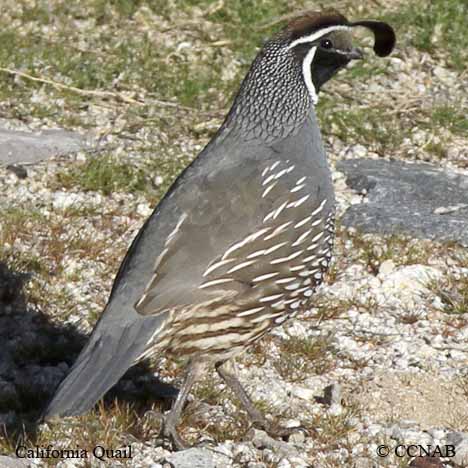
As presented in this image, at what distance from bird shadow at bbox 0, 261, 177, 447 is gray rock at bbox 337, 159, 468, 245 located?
1.76 meters

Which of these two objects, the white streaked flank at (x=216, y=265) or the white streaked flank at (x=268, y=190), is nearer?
the white streaked flank at (x=216, y=265)

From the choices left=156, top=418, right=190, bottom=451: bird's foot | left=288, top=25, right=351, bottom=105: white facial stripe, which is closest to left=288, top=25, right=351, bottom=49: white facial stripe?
left=288, top=25, right=351, bottom=105: white facial stripe

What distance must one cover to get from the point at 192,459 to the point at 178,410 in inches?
8.4

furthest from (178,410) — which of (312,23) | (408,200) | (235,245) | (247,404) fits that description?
(408,200)

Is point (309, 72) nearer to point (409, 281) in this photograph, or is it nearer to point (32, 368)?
point (409, 281)

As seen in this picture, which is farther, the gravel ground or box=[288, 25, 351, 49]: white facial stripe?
box=[288, 25, 351, 49]: white facial stripe

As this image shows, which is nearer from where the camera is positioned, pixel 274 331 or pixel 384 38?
pixel 384 38

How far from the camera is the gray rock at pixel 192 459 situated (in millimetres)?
4730

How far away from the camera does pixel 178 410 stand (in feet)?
16.0

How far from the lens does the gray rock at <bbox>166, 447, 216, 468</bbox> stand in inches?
186

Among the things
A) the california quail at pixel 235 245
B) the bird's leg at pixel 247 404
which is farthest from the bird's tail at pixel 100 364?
the bird's leg at pixel 247 404

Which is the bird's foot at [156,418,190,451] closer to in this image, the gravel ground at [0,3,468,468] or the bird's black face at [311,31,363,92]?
the gravel ground at [0,3,468,468]

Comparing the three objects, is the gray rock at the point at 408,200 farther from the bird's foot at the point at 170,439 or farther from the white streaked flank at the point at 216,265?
the bird's foot at the point at 170,439

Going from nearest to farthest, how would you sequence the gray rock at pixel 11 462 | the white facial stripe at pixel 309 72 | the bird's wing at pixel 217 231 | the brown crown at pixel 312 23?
the gray rock at pixel 11 462 < the bird's wing at pixel 217 231 < the brown crown at pixel 312 23 < the white facial stripe at pixel 309 72
